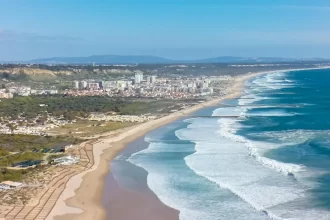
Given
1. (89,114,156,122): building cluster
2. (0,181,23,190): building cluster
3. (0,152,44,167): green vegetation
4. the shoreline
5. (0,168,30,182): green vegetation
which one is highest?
(0,181,23,190): building cluster

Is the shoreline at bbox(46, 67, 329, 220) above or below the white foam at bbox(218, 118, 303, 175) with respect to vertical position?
below

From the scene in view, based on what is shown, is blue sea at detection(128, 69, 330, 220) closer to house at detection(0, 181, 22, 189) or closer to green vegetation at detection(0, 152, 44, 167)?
green vegetation at detection(0, 152, 44, 167)

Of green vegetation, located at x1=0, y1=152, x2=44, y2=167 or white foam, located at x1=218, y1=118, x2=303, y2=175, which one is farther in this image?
green vegetation, located at x1=0, y1=152, x2=44, y2=167

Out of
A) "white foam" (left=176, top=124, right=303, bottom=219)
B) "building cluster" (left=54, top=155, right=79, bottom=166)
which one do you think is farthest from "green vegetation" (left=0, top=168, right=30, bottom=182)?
"white foam" (left=176, top=124, right=303, bottom=219)

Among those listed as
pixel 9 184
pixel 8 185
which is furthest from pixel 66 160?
pixel 8 185

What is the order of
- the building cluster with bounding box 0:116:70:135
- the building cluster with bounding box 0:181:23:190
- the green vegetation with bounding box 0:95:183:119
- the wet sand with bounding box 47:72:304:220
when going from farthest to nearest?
the green vegetation with bounding box 0:95:183:119 < the building cluster with bounding box 0:116:70:135 < the building cluster with bounding box 0:181:23:190 < the wet sand with bounding box 47:72:304:220

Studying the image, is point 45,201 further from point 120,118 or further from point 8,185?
point 120,118
